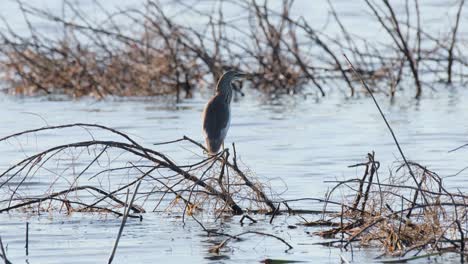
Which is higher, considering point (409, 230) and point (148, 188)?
point (409, 230)

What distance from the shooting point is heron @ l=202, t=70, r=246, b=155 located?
33.6 ft

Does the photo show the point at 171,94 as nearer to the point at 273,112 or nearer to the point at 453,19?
the point at 273,112

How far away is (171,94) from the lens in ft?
55.9

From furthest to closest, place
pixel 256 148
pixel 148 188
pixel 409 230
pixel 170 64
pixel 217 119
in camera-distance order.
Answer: pixel 170 64, pixel 256 148, pixel 217 119, pixel 148 188, pixel 409 230

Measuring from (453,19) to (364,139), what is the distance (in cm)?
957

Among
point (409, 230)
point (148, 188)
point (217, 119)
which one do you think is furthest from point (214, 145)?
point (409, 230)

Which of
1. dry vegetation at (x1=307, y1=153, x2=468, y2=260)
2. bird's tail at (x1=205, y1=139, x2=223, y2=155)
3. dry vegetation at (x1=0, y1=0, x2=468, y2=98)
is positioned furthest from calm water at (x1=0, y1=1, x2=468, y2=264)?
bird's tail at (x1=205, y1=139, x2=223, y2=155)

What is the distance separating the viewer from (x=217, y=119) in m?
10.6

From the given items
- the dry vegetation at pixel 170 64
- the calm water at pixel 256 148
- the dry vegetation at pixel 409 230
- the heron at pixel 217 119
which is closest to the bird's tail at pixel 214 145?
the heron at pixel 217 119

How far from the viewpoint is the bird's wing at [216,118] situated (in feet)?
34.0

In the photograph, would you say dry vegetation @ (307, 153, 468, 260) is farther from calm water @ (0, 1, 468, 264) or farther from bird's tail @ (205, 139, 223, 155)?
bird's tail @ (205, 139, 223, 155)

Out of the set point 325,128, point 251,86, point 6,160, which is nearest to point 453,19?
point 251,86

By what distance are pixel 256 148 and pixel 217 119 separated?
7.00 ft

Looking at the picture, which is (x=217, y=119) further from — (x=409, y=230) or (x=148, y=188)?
(x=409, y=230)
